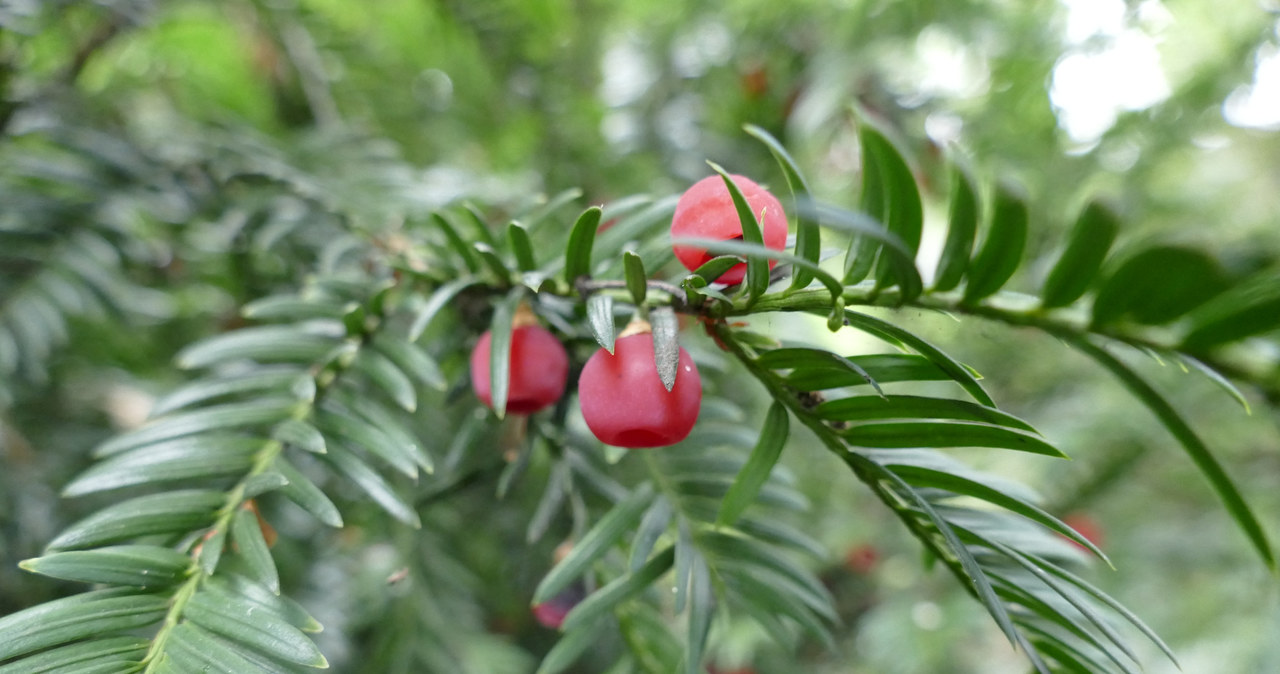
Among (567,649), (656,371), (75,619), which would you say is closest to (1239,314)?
(656,371)

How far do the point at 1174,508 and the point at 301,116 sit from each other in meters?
2.47

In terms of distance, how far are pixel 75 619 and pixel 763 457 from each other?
0.37 m

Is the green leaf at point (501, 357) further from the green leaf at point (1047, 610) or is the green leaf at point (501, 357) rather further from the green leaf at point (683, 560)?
the green leaf at point (1047, 610)

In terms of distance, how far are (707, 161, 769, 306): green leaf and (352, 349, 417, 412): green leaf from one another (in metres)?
0.26

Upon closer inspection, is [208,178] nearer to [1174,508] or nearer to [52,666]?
[52,666]

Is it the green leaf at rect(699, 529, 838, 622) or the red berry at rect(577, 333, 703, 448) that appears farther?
the green leaf at rect(699, 529, 838, 622)

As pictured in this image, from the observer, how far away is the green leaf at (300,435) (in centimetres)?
41

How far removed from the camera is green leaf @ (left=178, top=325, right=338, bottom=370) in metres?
0.49

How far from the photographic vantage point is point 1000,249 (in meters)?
0.28

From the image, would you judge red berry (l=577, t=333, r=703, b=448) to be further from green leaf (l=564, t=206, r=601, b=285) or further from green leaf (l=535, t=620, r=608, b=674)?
green leaf (l=535, t=620, r=608, b=674)

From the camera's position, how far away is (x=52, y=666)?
32 cm

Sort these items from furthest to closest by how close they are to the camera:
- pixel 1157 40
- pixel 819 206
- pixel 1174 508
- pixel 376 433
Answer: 1. pixel 1174 508
2. pixel 1157 40
3. pixel 376 433
4. pixel 819 206

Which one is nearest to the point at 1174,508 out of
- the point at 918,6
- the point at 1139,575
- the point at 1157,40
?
the point at 1139,575

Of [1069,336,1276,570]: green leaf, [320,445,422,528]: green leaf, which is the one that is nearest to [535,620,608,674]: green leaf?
[320,445,422,528]: green leaf
